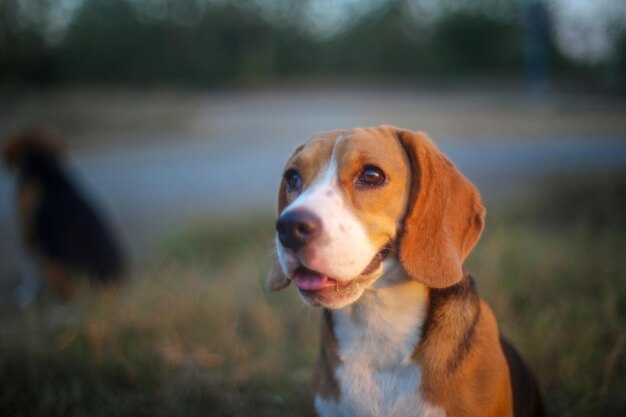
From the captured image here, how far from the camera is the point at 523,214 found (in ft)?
20.8

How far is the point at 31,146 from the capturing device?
262 inches

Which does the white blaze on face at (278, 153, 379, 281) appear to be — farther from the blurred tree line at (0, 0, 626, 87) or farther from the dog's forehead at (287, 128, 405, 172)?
the blurred tree line at (0, 0, 626, 87)

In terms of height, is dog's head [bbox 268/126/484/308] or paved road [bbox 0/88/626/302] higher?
dog's head [bbox 268/126/484/308]

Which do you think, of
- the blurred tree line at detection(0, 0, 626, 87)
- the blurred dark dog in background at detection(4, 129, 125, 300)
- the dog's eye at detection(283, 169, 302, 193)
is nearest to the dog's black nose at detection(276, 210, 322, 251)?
the dog's eye at detection(283, 169, 302, 193)

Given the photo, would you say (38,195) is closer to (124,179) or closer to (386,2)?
(124,179)

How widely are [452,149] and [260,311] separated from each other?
8913mm

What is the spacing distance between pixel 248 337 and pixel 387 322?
220 centimetres

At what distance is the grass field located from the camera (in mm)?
3490

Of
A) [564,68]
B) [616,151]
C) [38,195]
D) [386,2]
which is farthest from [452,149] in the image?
[386,2]

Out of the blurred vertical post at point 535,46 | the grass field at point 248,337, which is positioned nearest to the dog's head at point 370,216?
the grass field at point 248,337

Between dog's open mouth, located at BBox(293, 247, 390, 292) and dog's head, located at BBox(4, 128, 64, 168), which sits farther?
dog's head, located at BBox(4, 128, 64, 168)

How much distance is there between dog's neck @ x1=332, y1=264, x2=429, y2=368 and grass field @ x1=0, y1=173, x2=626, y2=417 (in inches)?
23.0

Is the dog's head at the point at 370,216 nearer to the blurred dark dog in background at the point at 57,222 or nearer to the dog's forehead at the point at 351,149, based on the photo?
the dog's forehead at the point at 351,149

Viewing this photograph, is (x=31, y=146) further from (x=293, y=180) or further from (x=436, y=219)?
(x=436, y=219)
